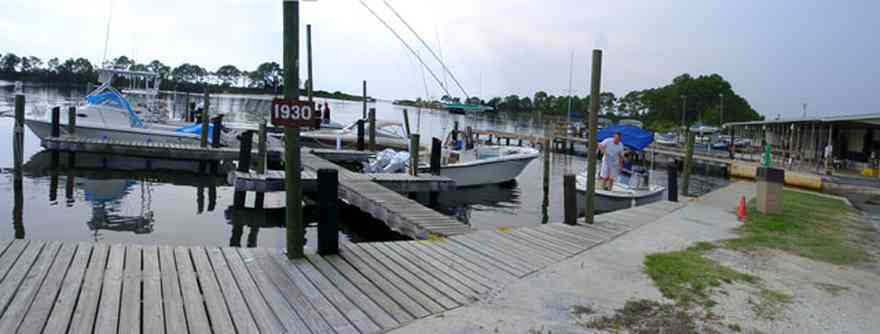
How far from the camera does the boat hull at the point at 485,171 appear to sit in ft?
58.3

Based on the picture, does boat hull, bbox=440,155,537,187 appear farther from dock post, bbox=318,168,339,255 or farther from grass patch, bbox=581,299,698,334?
grass patch, bbox=581,299,698,334

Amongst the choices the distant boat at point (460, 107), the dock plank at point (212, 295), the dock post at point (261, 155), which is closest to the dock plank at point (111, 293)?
the dock plank at point (212, 295)

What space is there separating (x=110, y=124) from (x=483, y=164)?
630 inches

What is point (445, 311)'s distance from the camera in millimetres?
4746

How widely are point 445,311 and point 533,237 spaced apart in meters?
3.40

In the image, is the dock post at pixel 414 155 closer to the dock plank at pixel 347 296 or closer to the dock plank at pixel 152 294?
the dock plank at pixel 347 296

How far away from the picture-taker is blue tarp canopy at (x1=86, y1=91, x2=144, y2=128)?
75.9 feet

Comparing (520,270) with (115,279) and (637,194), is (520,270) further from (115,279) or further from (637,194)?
(637,194)

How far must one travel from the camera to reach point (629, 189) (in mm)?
14984

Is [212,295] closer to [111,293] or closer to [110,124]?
[111,293]

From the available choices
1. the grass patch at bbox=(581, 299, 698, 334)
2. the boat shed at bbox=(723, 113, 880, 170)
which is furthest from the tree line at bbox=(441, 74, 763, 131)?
the grass patch at bbox=(581, 299, 698, 334)

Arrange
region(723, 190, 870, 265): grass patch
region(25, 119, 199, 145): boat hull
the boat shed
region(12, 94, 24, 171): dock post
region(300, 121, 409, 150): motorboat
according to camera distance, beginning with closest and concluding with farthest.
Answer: region(723, 190, 870, 265): grass patch → region(12, 94, 24, 171): dock post → region(25, 119, 199, 145): boat hull → the boat shed → region(300, 121, 409, 150): motorboat

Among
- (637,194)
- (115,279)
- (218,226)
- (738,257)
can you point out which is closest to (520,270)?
(738,257)

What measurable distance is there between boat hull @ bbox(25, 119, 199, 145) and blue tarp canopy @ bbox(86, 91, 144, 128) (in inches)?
40.7
